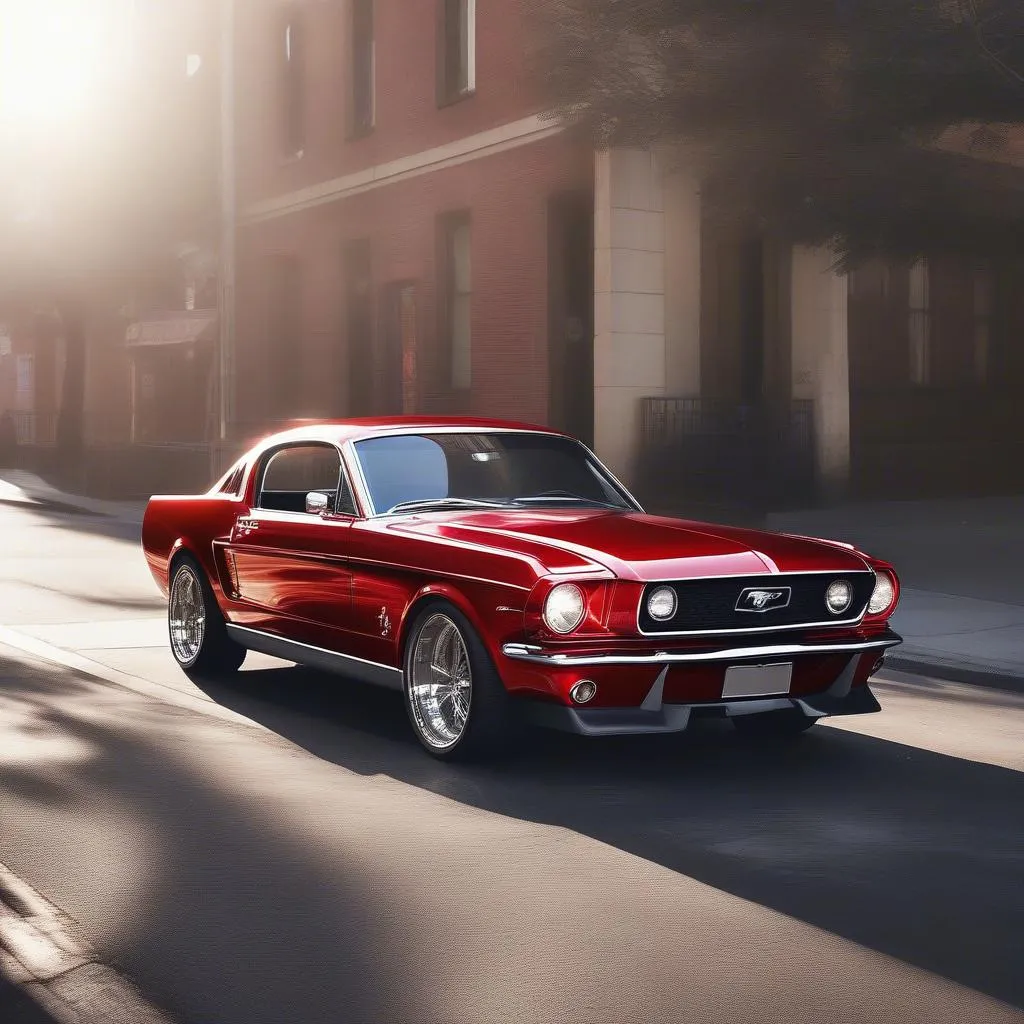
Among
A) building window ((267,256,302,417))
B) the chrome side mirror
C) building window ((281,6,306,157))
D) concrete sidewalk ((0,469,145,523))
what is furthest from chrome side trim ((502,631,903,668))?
building window ((281,6,306,157))

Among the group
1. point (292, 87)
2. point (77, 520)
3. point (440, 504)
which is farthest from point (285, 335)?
point (440, 504)

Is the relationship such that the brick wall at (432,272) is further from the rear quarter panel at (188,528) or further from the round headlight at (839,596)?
the round headlight at (839,596)

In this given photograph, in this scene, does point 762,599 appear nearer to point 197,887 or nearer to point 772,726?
point 772,726

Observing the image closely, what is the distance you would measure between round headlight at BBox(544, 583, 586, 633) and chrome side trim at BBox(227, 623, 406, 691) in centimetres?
109

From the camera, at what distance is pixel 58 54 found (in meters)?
40.8

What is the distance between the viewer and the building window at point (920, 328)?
25578 mm

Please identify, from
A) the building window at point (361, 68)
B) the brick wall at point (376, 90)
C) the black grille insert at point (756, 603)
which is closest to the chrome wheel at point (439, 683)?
the black grille insert at point (756, 603)

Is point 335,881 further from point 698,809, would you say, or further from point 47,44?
point 47,44

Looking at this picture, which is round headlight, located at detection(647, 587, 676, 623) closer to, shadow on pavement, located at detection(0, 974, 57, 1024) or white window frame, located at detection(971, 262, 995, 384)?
shadow on pavement, located at detection(0, 974, 57, 1024)

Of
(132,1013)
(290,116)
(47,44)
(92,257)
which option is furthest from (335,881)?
(47,44)

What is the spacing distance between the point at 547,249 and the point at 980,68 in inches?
417

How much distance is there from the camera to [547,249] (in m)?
24.5

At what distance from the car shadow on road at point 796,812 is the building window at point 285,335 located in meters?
24.3

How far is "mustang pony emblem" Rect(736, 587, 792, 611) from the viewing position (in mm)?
7199
